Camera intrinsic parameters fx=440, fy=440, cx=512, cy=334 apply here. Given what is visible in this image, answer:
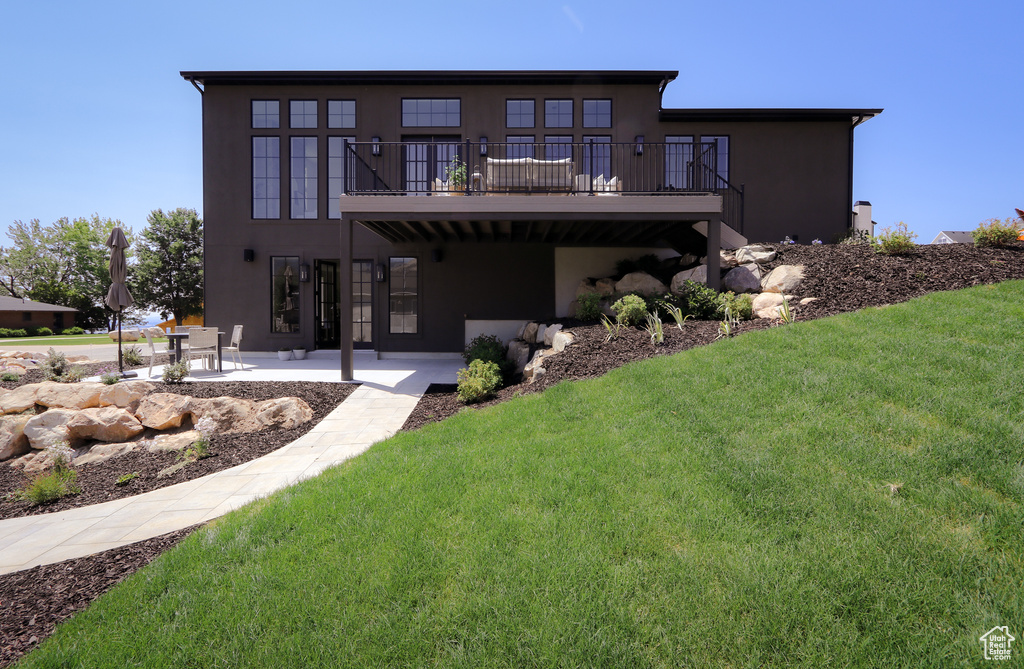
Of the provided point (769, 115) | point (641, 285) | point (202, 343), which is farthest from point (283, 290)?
point (769, 115)

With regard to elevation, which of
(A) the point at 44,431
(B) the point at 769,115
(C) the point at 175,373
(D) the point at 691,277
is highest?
(B) the point at 769,115

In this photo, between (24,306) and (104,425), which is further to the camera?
(24,306)

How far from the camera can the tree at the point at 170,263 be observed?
18797mm

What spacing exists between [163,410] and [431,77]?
9.16 metres

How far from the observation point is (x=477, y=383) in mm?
6148

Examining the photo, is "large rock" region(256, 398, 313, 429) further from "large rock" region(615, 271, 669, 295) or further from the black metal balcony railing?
"large rock" region(615, 271, 669, 295)

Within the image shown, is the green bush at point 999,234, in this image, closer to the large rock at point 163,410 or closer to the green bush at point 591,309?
the green bush at point 591,309

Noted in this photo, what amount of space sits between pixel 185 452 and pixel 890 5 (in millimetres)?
11529

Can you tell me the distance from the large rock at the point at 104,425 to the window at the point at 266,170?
666 cm

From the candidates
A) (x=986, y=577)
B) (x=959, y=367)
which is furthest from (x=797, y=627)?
(x=959, y=367)

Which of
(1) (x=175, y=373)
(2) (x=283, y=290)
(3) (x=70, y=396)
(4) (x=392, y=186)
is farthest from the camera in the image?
(2) (x=283, y=290)

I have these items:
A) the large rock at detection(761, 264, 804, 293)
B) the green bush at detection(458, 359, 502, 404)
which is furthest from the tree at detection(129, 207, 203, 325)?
the large rock at detection(761, 264, 804, 293)

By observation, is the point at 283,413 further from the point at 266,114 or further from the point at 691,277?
the point at 266,114

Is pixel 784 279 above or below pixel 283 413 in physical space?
above
